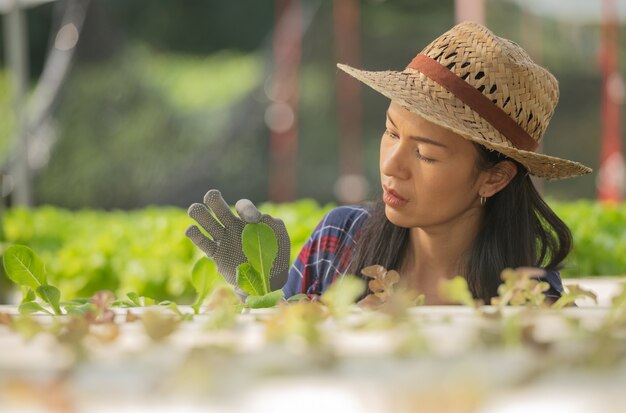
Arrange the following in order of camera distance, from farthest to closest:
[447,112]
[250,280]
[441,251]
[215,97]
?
[215,97] < [441,251] < [447,112] < [250,280]

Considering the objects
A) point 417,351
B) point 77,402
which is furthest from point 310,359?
point 77,402

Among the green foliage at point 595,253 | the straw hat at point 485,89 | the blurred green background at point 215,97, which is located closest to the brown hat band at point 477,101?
the straw hat at point 485,89

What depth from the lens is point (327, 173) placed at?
69.5 feet

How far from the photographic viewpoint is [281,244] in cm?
278

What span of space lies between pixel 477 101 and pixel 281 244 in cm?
63

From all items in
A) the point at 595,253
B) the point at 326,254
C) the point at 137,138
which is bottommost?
the point at 137,138

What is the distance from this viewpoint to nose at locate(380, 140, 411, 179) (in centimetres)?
275

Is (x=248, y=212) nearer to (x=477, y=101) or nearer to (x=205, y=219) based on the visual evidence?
(x=205, y=219)

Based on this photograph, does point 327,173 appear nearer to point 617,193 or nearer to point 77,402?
point 617,193

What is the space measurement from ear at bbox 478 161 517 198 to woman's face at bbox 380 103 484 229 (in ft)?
0.29

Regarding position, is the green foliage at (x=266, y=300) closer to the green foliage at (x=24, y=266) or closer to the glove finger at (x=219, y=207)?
the green foliage at (x=24, y=266)

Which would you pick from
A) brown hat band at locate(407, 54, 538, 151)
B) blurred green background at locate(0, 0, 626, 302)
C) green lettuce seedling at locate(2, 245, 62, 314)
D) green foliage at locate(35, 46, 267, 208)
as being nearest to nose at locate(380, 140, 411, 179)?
brown hat band at locate(407, 54, 538, 151)

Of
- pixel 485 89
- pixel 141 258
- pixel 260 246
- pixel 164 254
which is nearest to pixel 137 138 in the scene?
pixel 141 258

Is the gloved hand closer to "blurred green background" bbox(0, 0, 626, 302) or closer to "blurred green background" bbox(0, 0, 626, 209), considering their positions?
"blurred green background" bbox(0, 0, 626, 302)
